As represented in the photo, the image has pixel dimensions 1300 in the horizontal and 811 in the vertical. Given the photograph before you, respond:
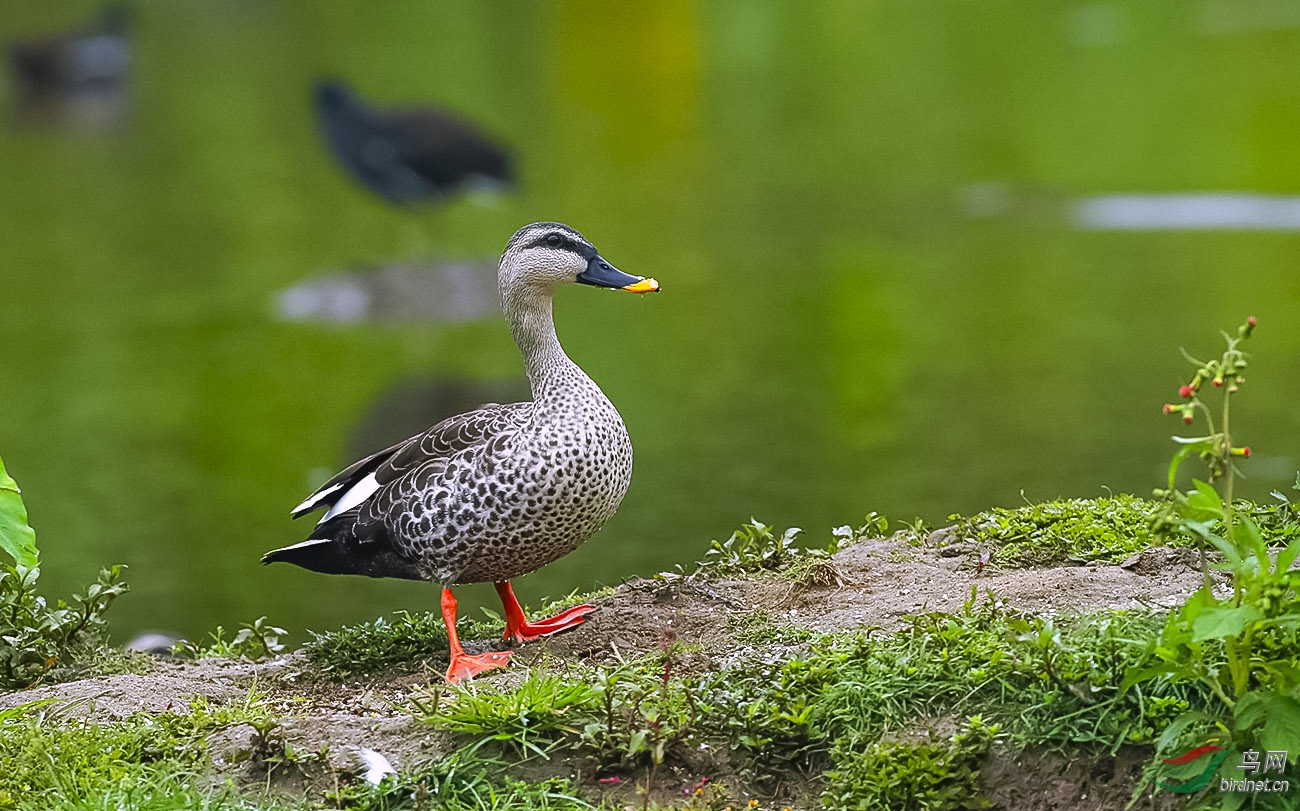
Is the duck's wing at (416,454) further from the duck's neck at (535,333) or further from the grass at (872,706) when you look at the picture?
the grass at (872,706)

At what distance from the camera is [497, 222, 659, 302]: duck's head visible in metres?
5.04

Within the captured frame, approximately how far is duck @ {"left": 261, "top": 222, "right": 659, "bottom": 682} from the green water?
7.74ft

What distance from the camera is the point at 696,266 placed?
14703mm

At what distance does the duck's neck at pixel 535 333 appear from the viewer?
507 cm

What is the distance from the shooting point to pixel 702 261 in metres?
14.9

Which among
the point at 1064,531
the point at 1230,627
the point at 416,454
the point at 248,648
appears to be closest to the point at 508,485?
the point at 416,454

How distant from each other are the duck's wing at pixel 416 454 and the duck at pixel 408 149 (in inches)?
329

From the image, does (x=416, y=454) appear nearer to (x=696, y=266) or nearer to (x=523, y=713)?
(x=523, y=713)

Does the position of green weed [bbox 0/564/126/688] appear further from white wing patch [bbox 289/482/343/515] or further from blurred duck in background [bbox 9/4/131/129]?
blurred duck in background [bbox 9/4/131/129]

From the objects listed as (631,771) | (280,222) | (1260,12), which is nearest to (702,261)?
(280,222)

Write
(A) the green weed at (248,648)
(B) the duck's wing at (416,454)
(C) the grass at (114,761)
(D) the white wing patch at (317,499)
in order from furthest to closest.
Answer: (A) the green weed at (248,648) → (D) the white wing patch at (317,499) → (B) the duck's wing at (416,454) → (C) the grass at (114,761)

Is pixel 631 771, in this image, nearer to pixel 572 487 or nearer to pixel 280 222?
pixel 572 487

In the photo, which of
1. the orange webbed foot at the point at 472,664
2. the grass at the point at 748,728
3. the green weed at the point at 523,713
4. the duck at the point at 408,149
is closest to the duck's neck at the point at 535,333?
the orange webbed foot at the point at 472,664

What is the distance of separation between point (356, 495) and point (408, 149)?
8.95 metres
